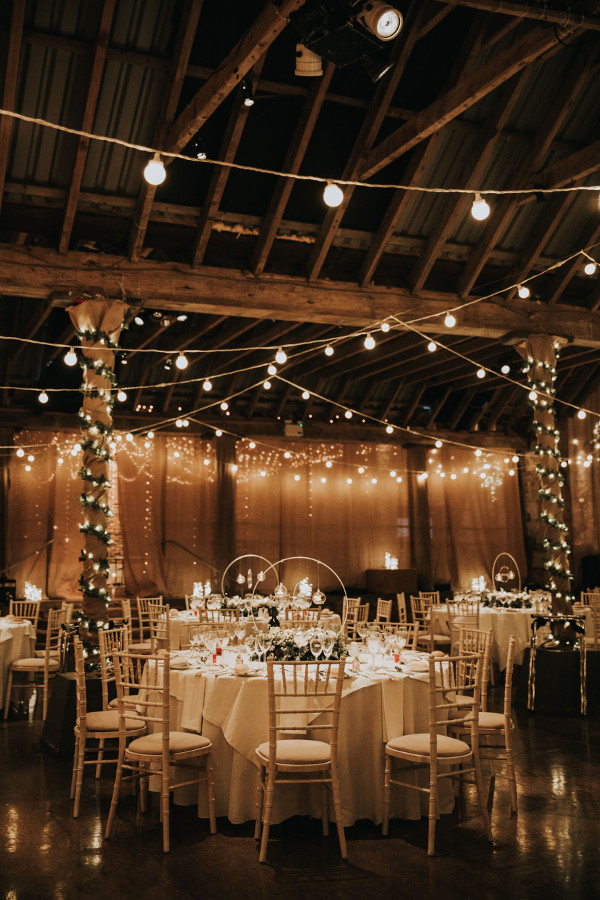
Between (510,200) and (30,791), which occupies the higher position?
(510,200)

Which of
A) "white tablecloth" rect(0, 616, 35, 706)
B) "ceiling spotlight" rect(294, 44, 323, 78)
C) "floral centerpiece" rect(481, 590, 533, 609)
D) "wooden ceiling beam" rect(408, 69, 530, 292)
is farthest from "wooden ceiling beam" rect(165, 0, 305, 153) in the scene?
"floral centerpiece" rect(481, 590, 533, 609)

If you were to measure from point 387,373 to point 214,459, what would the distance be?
3.78m

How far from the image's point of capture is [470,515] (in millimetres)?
16328

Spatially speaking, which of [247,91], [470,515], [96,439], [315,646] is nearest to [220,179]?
[247,91]

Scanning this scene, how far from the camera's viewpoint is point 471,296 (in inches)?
368

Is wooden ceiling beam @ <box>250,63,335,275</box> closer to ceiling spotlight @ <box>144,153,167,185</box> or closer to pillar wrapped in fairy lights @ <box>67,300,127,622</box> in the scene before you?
pillar wrapped in fairy lights @ <box>67,300,127,622</box>

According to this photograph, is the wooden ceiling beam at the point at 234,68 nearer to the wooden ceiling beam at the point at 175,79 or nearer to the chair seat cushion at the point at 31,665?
the wooden ceiling beam at the point at 175,79

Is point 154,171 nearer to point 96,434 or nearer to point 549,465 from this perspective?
point 96,434

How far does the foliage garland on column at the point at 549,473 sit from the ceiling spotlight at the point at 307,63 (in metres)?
4.74

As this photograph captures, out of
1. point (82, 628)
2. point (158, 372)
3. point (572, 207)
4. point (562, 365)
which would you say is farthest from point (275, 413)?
point (82, 628)

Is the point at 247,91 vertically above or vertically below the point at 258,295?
above

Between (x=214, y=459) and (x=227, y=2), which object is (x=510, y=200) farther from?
(x=214, y=459)

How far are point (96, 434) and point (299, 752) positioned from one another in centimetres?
450

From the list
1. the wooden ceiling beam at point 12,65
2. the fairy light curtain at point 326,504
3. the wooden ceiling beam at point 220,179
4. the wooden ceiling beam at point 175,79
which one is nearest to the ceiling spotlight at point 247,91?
the wooden ceiling beam at point 220,179
